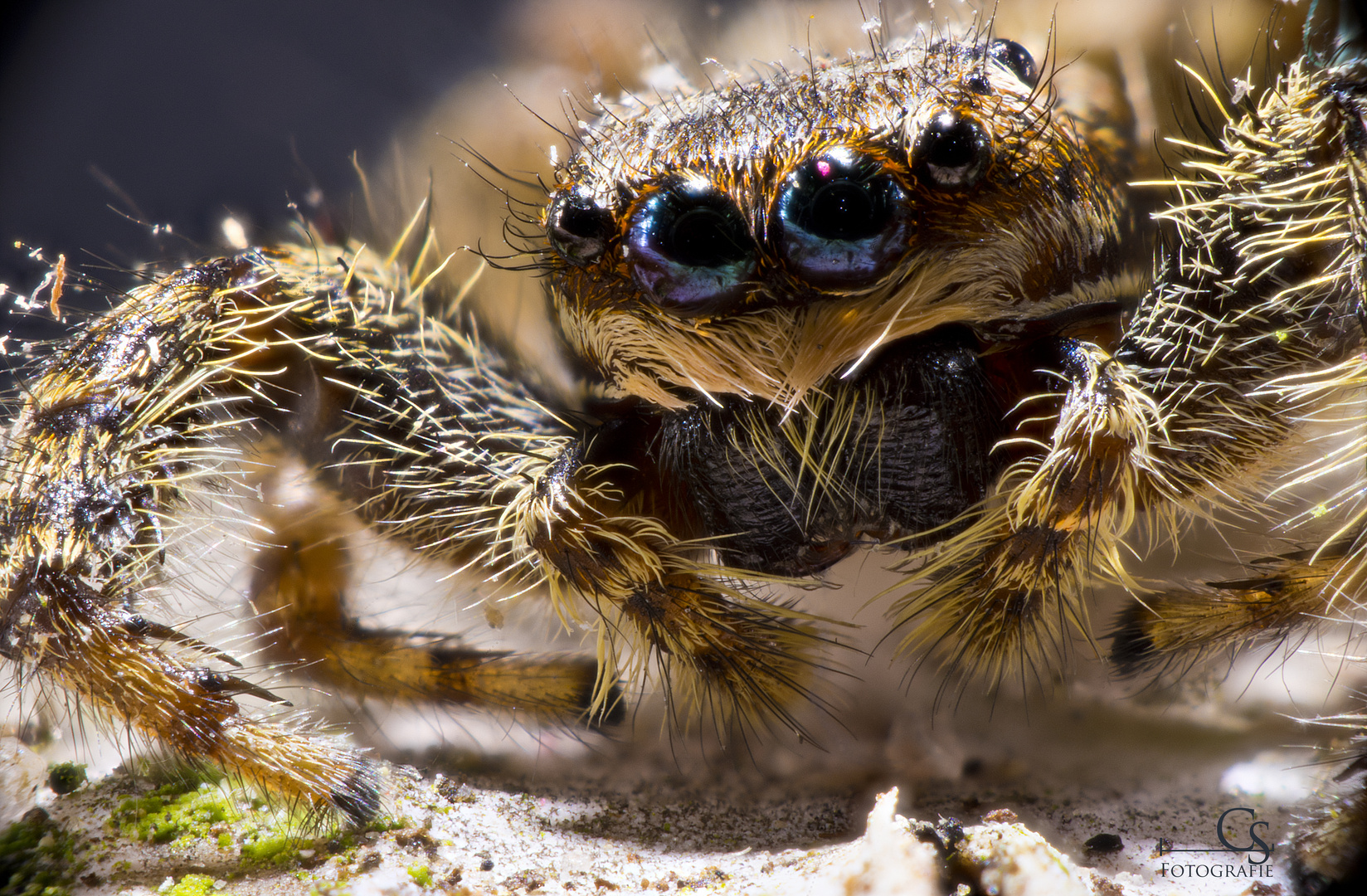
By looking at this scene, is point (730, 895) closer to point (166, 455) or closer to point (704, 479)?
point (704, 479)

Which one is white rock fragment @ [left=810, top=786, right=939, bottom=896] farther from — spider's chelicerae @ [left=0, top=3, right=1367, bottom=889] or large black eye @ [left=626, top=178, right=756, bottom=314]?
large black eye @ [left=626, top=178, right=756, bottom=314]

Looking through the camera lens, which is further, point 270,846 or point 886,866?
point 270,846

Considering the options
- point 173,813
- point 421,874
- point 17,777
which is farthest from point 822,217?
point 17,777

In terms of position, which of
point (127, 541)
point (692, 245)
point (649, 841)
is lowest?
point (649, 841)

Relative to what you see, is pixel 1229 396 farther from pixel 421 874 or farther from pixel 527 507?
pixel 421 874

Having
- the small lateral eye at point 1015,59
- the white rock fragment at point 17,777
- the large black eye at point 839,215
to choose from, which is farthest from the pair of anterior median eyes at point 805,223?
the white rock fragment at point 17,777

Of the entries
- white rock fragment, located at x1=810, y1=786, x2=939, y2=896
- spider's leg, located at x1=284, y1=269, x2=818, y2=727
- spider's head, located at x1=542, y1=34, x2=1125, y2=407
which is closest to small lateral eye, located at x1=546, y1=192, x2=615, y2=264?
spider's head, located at x1=542, y1=34, x2=1125, y2=407

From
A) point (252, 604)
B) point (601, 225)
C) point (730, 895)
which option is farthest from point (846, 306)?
point (252, 604)

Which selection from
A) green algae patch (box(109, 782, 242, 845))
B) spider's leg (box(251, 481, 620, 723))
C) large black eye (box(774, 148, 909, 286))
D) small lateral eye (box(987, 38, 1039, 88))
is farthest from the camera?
spider's leg (box(251, 481, 620, 723))
